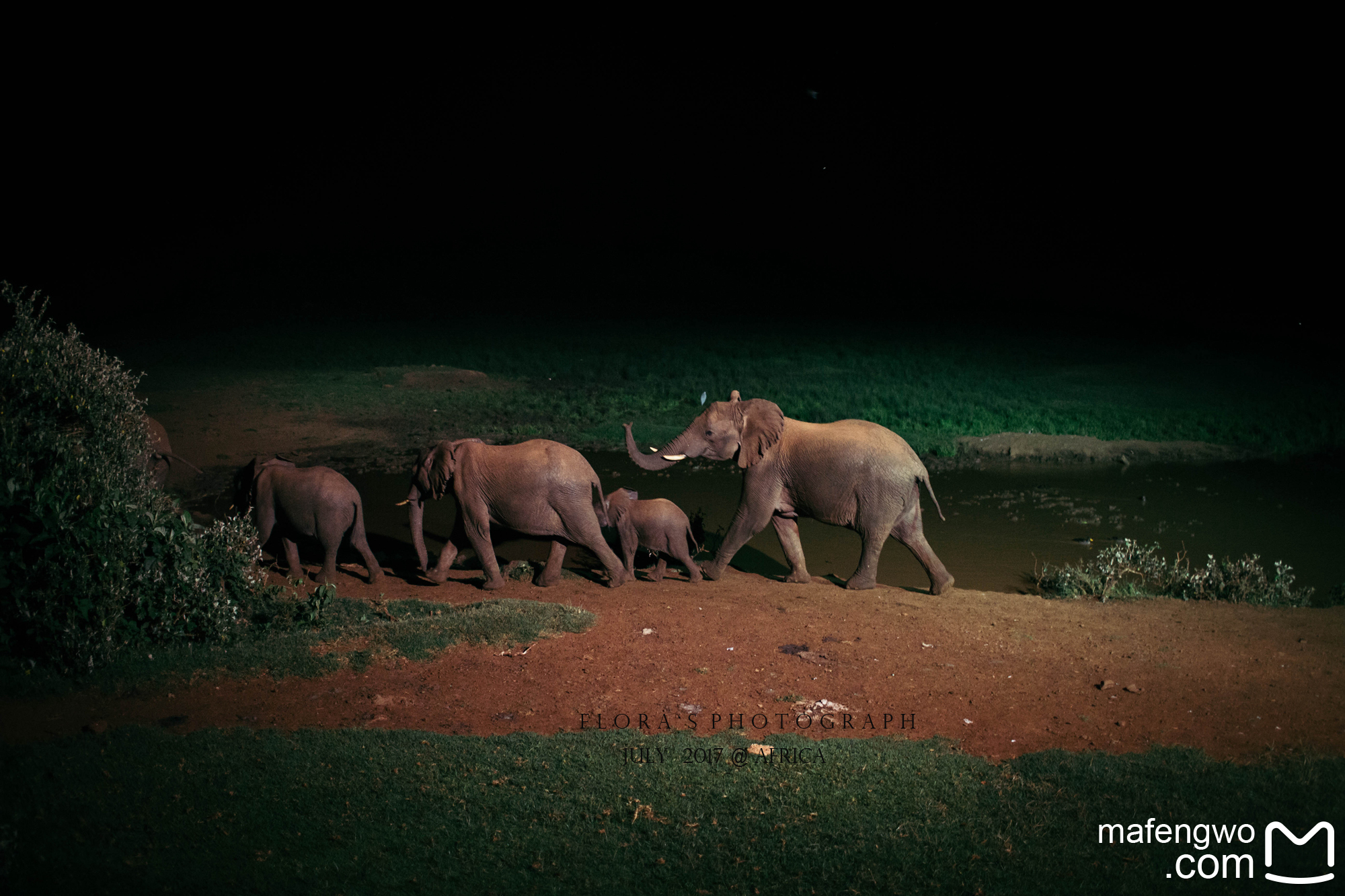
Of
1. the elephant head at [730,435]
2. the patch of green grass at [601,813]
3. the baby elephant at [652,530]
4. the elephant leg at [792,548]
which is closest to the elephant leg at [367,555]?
the baby elephant at [652,530]

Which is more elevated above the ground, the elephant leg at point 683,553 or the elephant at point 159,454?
the elephant at point 159,454

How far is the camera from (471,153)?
4353cm

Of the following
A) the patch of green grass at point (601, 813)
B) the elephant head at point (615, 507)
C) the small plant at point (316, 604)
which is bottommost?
the patch of green grass at point (601, 813)

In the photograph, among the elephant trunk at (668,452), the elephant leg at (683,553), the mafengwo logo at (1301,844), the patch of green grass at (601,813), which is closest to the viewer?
the patch of green grass at (601,813)

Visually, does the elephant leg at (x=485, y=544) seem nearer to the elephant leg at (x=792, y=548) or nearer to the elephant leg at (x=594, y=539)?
the elephant leg at (x=594, y=539)

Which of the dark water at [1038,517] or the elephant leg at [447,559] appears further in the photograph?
the dark water at [1038,517]

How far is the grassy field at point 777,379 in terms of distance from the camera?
2022cm

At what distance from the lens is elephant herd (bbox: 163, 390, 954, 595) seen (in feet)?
33.0

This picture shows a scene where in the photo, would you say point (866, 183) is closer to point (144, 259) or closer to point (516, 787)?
point (144, 259)

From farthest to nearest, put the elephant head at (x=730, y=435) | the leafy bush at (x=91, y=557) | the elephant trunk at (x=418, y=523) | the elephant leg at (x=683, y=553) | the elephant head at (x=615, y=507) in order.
A: the elephant leg at (x=683, y=553), the elephant head at (x=730, y=435), the elephant head at (x=615, y=507), the elephant trunk at (x=418, y=523), the leafy bush at (x=91, y=557)

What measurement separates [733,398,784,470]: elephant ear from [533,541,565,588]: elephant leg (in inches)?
79.7

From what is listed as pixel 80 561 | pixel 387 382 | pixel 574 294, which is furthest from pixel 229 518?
pixel 574 294

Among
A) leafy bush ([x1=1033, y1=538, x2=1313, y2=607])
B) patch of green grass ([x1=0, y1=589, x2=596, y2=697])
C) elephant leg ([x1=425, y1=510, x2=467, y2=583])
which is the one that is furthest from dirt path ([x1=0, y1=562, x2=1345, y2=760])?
elephant leg ([x1=425, y1=510, x2=467, y2=583])

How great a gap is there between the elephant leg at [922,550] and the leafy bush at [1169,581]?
1.10m
